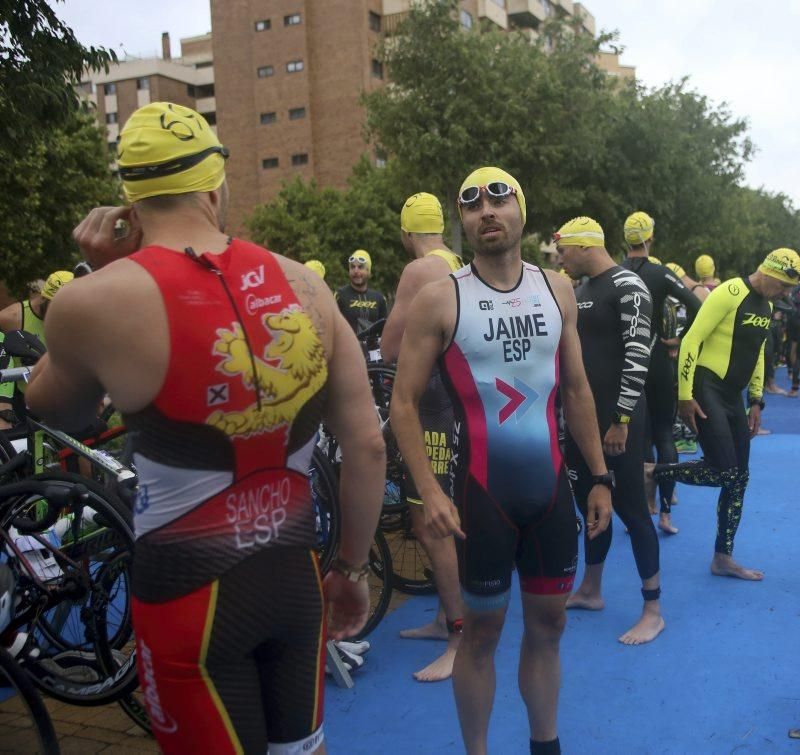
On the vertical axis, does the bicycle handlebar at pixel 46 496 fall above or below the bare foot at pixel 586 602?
above

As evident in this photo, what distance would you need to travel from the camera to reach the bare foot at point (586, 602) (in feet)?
16.3

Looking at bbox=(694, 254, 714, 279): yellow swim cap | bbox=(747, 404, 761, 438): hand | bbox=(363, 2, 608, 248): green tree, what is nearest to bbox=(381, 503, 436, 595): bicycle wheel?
bbox=(747, 404, 761, 438): hand

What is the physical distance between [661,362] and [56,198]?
19.8 metres

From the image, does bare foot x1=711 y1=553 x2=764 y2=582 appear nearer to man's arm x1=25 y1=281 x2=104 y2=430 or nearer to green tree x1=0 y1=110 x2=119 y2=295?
man's arm x1=25 y1=281 x2=104 y2=430

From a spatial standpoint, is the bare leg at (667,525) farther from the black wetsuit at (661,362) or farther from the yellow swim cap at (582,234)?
the yellow swim cap at (582,234)

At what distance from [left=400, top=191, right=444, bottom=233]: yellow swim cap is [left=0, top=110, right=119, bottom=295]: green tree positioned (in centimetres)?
1564

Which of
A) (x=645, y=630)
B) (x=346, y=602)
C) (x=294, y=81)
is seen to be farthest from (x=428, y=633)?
(x=294, y=81)

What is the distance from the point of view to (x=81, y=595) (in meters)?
3.32

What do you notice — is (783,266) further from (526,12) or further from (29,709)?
(526,12)

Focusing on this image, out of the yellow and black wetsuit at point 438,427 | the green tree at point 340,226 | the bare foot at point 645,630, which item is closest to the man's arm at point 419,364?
the yellow and black wetsuit at point 438,427

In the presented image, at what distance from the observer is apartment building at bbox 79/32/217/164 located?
7044 centimetres

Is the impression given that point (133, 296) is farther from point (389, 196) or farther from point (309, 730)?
point (389, 196)

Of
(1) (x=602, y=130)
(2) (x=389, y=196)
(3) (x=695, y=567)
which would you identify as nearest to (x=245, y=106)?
(2) (x=389, y=196)

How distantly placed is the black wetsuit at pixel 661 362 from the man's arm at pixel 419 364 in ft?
11.3
